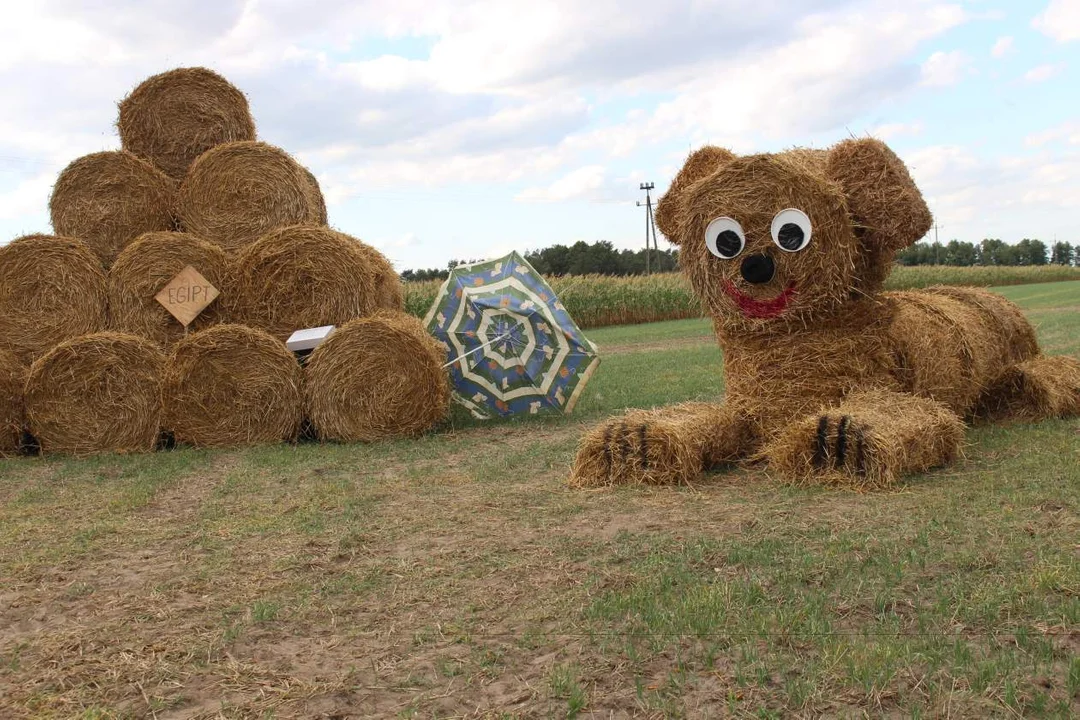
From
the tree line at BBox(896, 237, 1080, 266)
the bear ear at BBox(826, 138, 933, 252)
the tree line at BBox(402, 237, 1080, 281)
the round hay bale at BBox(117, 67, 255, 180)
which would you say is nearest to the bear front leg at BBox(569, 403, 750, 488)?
the bear ear at BBox(826, 138, 933, 252)

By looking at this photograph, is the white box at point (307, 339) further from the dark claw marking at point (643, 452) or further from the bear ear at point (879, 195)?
the bear ear at point (879, 195)

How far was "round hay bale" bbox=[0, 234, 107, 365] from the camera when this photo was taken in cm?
895

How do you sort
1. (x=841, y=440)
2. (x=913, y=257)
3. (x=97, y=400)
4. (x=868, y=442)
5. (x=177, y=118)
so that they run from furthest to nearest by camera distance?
(x=913, y=257) < (x=177, y=118) < (x=97, y=400) < (x=841, y=440) < (x=868, y=442)

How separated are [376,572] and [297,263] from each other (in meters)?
5.06

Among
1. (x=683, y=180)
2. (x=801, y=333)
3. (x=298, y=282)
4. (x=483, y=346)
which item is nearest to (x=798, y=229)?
(x=801, y=333)

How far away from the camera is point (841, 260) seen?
6176 mm

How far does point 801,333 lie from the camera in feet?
21.2

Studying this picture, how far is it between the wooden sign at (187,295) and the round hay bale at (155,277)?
2.2 inches

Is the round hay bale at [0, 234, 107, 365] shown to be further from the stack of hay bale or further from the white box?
the white box

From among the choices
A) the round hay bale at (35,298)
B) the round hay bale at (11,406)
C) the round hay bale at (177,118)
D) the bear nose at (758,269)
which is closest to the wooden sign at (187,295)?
the round hay bale at (35,298)

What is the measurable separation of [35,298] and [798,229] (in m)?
6.55

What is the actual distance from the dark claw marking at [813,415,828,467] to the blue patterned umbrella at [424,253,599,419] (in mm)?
3724

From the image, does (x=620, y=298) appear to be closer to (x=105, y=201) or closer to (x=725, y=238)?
(x=105, y=201)

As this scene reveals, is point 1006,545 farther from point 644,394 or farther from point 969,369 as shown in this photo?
point 644,394
